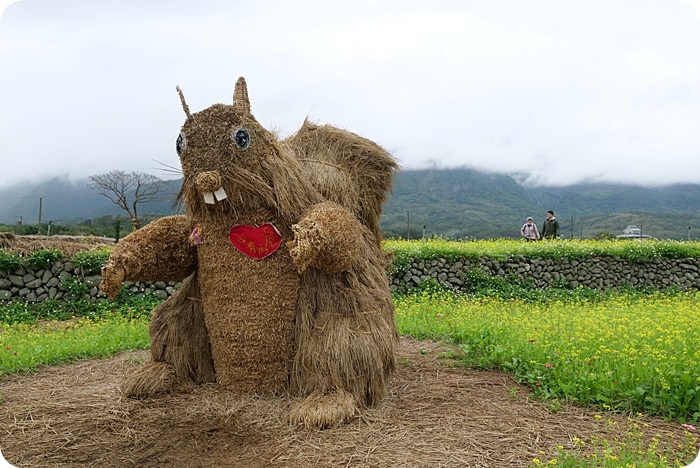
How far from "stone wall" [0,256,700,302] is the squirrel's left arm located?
282 inches

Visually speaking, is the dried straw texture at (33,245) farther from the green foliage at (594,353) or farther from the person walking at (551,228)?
the person walking at (551,228)

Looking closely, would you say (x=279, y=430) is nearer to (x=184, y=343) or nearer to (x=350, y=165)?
(x=184, y=343)

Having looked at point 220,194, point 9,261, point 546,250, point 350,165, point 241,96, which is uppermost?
point 241,96

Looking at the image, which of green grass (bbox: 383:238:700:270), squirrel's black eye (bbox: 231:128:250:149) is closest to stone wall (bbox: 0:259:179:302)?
green grass (bbox: 383:238:700:270)

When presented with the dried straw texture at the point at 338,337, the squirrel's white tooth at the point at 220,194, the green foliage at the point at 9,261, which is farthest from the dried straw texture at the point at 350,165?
the green foliage at the point at 9,261

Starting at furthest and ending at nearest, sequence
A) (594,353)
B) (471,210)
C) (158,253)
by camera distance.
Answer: (471,210) → (594,353) → (158,253)

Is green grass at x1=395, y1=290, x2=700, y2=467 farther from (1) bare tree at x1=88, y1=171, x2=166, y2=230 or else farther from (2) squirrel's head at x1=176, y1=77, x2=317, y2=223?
(1) bare tree at x1=88, y1=171, x2=166, y2=230

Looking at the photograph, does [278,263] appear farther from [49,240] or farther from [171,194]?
[49,240]

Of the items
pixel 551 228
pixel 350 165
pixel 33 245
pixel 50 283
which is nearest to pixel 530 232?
pixel 551 228

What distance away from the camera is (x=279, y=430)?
3416mm

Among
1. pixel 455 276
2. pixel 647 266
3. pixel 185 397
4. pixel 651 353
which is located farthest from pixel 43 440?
pixel 647 266

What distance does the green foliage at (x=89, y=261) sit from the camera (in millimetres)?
9891

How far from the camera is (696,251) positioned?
1317cm

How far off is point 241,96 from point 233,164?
0.49 meters
